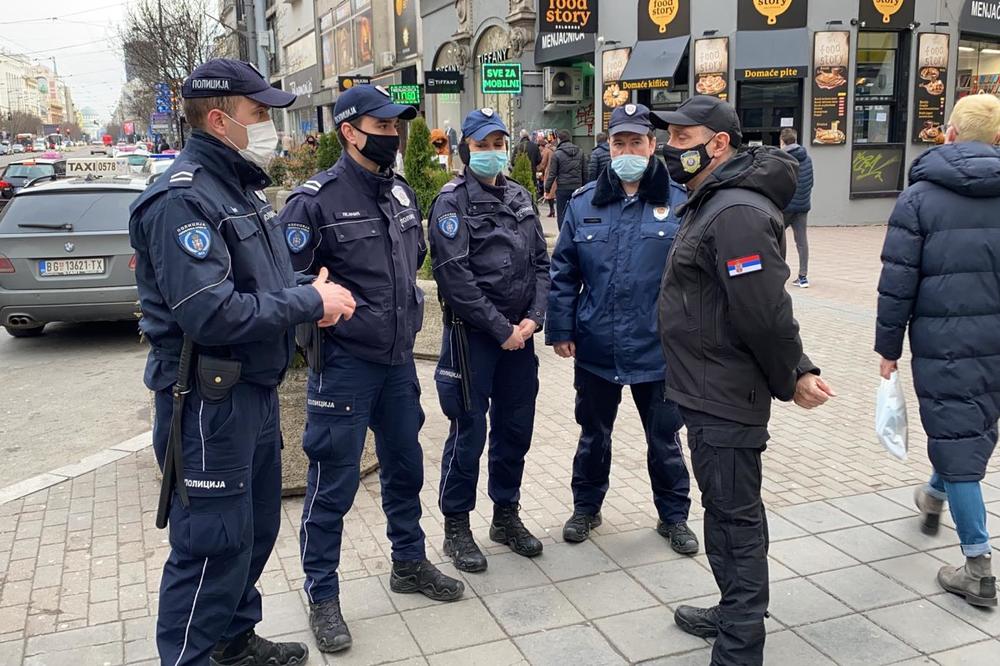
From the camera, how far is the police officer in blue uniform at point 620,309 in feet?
13.1

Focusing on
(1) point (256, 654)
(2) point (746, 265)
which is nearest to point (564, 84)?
(2) point (746, 265)

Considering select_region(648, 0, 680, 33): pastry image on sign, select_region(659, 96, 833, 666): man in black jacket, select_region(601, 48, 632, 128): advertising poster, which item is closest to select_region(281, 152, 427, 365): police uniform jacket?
select_region(659, 96, 833, 666): man in black jacket

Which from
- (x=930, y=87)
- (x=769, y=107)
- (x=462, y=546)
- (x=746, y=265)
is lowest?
(x=462, y=546)

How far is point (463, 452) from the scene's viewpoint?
13.4 ft

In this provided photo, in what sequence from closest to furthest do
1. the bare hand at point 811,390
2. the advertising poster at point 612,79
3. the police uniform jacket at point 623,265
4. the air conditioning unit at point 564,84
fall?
1. the bare hand at point 811,390
2. the police uniform jacket at point 623,265
3. the advertising poster at point 612,79
4. the air conditioning unit at point 564,84

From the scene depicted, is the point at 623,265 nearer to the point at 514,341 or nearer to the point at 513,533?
the point at 514,341

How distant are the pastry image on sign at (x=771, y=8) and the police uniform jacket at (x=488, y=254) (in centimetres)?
1536

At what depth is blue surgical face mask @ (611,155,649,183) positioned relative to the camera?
13.1 feet

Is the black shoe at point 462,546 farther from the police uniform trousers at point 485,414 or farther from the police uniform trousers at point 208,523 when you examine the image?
the police uniform trousers at point 208,523

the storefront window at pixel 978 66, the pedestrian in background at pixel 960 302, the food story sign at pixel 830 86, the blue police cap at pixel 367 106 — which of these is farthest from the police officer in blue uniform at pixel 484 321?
the storefront window at pixel 978 66

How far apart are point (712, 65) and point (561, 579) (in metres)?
16.2

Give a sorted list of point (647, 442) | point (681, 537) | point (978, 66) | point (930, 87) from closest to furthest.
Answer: point (681, 537)
point (647, 442)
point (930, 87)
point (978, 66)

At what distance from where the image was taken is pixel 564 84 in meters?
22.9

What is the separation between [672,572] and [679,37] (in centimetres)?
1668
